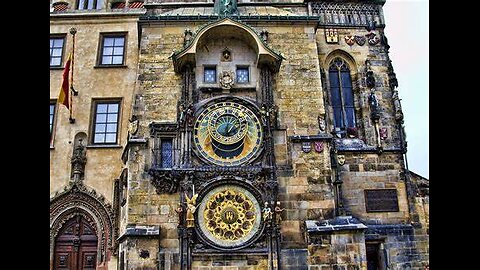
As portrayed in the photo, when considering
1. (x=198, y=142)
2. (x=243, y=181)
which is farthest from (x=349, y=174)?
(x=198, y=142)

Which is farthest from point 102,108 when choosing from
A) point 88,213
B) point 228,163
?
point 228,163

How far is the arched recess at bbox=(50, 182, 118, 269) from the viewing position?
15953 mm

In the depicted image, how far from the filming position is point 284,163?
566 inches

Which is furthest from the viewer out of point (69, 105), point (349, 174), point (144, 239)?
point (69, 105)

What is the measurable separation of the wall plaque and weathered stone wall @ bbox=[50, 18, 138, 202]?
8997 millimetres

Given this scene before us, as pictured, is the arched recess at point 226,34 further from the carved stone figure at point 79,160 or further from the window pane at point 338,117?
the carved stone figure at point 79,160

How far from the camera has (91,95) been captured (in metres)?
18.2

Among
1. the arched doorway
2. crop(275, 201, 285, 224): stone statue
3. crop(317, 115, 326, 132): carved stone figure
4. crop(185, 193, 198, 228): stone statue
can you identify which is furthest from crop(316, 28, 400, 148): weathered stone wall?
the arched doorway

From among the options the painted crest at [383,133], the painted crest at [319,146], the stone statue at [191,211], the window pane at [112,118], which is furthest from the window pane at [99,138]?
the painted crest at [383,133]

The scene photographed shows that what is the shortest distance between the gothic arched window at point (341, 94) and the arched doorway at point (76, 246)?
9.78 meters

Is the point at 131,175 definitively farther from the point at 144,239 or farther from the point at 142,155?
the point at 144,239

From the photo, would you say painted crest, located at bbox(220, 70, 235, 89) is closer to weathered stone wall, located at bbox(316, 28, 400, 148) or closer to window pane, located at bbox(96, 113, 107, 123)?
weathered stone wall, located at bbox(316, 28, 400, 148)

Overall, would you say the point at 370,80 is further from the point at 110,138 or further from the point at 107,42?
the point at 107,42
